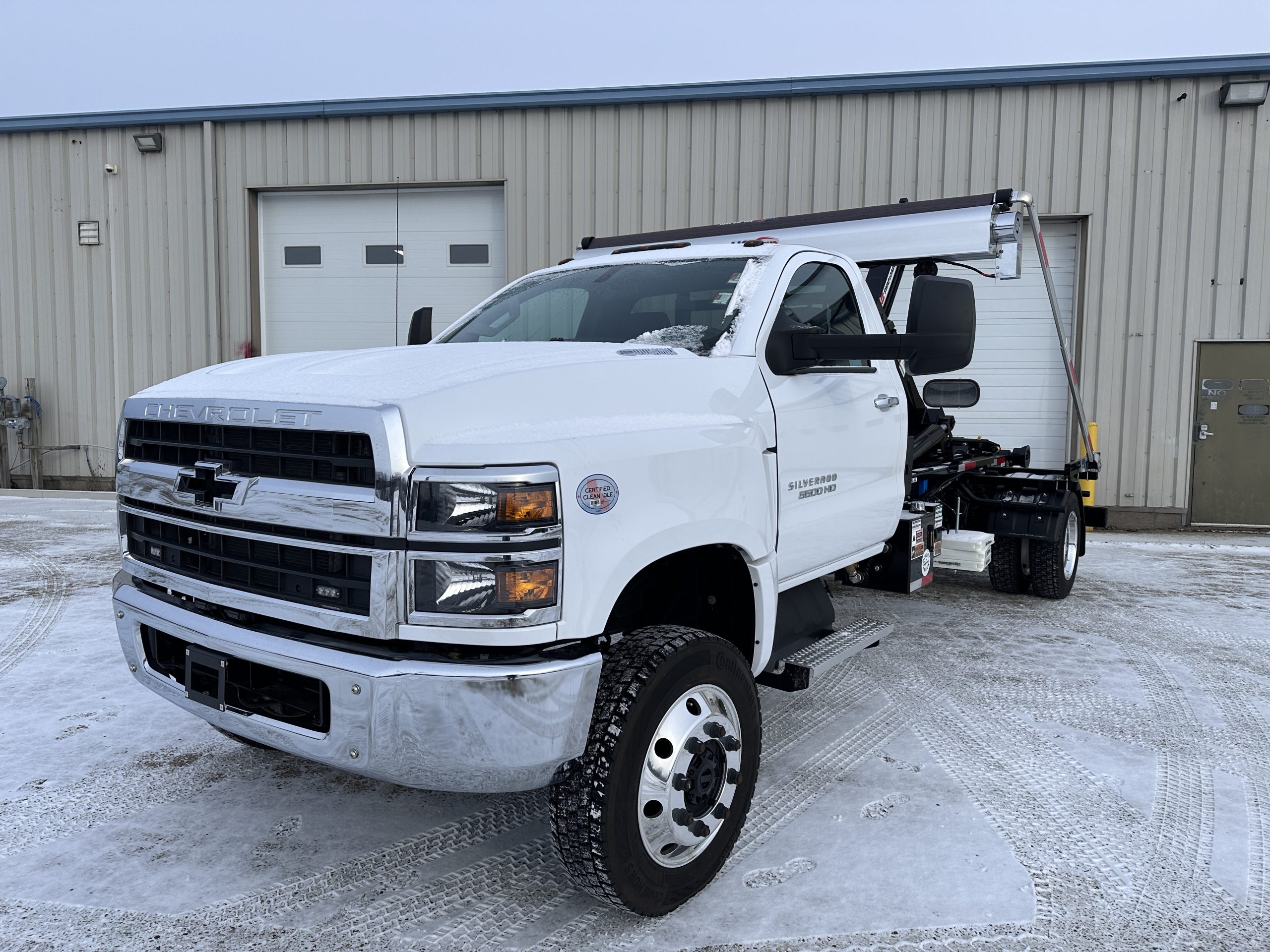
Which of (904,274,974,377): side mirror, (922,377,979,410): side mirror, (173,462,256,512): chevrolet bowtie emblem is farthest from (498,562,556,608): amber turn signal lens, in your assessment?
(922,377,979,410): side mirror

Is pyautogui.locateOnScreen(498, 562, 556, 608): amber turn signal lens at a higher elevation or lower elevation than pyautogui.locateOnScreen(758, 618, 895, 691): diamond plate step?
higher

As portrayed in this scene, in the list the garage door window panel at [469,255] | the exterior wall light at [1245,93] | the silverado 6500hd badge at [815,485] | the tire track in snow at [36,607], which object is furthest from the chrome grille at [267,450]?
the exterior wall light at [1245,93]

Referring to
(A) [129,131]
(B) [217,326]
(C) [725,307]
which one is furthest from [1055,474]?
(A) [129,131]

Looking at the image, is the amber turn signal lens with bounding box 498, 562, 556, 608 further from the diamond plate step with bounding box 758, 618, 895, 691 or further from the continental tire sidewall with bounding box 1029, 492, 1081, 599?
the continental tire sidewall with bounding box 1029, 492, 1081, 599

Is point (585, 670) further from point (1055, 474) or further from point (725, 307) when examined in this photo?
point (1055, 474)

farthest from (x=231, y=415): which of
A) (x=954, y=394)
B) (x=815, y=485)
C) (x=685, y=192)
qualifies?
(x=685, y=192)

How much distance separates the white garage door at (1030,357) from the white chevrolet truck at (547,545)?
8510mm

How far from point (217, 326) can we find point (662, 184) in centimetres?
651

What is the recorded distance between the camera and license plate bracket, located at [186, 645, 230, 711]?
2.55 m

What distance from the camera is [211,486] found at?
8.40 ft

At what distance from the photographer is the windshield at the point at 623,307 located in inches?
133

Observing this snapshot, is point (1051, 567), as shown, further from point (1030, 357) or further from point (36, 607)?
point (36, 607)

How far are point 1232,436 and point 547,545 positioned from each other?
1141 centimetres

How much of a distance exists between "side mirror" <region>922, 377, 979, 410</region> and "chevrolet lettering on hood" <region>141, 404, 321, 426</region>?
4.99 metres
